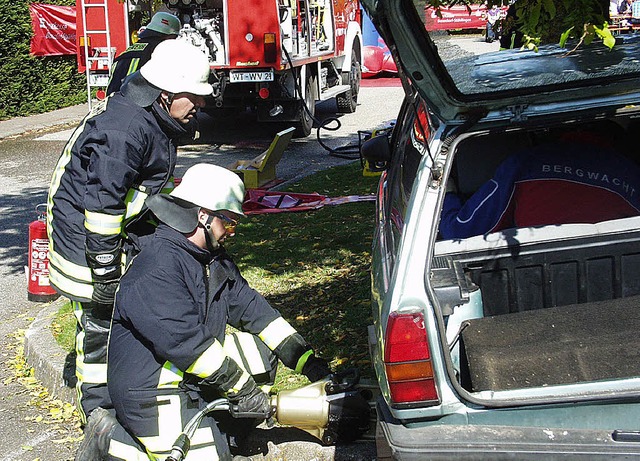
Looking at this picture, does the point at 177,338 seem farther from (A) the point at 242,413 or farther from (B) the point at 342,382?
(B) the point at 342,382

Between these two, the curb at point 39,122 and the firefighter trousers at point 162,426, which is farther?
the curb at point 39,122

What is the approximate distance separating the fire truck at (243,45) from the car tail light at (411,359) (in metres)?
8.86

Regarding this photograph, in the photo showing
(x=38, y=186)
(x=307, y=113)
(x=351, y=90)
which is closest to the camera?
(x=38, y=186)

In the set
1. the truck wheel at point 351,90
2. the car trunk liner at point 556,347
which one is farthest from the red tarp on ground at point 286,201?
the truck wheel at point 351,90

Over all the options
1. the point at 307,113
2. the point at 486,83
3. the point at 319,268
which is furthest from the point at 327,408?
the point at 307,113

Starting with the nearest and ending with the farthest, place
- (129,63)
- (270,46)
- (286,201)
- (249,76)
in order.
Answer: (129,63) → (286,201) → (270,46) → (249,76)

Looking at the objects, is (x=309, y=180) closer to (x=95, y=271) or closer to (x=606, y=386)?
(x=95, y=271)

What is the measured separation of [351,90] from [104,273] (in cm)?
1151

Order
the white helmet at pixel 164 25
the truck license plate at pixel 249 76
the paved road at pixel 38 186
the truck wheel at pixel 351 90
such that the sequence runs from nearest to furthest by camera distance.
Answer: the paved road at pixel 38 186
the white helmet at pixel 164 25
the truck license plate at pixel 249 76
the truck wheel at pixel 351 90

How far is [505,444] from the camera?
2578 mm

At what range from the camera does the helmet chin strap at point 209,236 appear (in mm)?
3529

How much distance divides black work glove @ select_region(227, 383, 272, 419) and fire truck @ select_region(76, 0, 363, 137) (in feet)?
26.6

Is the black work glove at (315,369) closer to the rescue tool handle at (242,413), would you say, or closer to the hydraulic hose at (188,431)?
the rescue tool handle at (242,413)

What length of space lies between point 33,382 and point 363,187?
4731 mm
